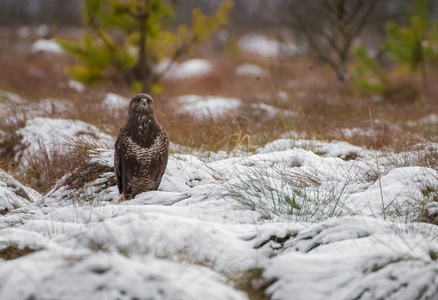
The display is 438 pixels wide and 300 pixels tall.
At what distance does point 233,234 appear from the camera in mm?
2660

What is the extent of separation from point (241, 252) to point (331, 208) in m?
0.83

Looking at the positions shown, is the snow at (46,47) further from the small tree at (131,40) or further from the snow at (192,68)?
the small tree at (131,40)

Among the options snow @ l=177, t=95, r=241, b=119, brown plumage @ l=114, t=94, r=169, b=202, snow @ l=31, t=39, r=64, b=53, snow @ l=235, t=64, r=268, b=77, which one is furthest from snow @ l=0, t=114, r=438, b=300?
snow @ l=31, t=39, r=64, b=53

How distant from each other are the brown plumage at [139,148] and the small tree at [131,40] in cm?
613

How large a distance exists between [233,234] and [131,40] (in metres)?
7.95

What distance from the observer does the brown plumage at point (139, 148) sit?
3.53 m

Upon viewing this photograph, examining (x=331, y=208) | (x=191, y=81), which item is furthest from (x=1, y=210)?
(x=191, y=81)

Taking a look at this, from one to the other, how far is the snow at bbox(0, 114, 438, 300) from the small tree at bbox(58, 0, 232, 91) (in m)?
5.83

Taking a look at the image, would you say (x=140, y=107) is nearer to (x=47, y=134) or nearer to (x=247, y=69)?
(x=47, y=134)

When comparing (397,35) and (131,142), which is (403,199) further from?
(397,35)

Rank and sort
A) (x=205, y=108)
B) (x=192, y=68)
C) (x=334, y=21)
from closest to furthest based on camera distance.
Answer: (x=205, y=108), (x=334, y=21), (x=192, y=68)

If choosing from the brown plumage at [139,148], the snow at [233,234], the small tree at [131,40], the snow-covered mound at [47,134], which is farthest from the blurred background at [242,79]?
the brown plumage at [139,148]

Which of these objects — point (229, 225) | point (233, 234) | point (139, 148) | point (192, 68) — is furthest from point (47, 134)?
point (192, 68)

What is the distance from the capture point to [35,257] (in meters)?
2.16
